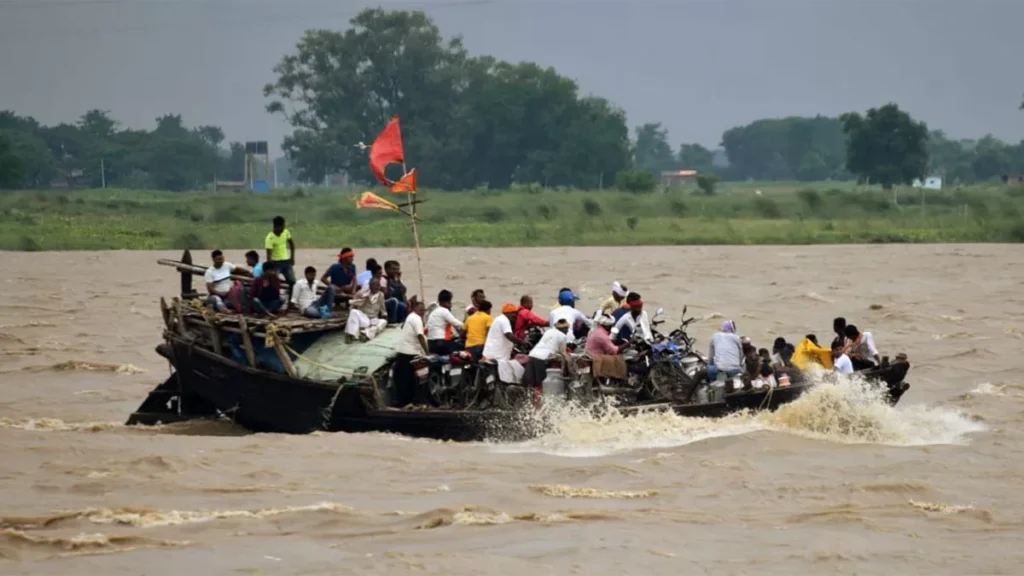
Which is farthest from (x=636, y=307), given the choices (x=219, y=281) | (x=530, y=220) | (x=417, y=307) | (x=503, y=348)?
(x=530, y=220)

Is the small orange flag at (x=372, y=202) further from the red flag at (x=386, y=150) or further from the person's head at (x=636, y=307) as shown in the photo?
the person's head at (x=636, y=307)

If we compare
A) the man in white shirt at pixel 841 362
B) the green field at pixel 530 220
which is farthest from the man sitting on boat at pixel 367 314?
the green field at pixel 530 220

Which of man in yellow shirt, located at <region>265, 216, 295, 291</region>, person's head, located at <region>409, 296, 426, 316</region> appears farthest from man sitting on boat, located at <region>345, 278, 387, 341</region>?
man in yellow shirt, located at <region>265, 216, 295, 291</region>

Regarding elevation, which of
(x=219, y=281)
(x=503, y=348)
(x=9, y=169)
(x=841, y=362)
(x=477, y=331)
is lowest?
(x=841, y=362)

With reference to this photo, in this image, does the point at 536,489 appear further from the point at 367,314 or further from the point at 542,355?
the point at 367,314

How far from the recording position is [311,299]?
18484 millimetres

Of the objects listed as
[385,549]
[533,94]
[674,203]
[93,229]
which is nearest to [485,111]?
[533,94]

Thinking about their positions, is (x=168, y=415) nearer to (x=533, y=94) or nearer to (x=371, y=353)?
(x=371, y=353)

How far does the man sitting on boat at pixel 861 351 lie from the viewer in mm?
17984

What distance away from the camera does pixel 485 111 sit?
3501 inches

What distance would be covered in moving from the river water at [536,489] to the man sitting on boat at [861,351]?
0.70 metres

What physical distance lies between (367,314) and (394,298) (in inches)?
28.3

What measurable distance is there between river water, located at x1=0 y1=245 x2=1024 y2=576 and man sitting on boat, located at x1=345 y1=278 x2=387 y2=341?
136 centimetres

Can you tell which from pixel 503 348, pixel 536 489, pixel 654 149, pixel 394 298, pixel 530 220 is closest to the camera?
pixel 536 489
